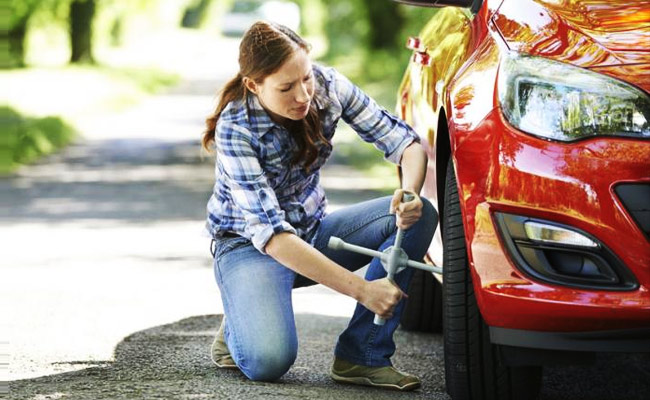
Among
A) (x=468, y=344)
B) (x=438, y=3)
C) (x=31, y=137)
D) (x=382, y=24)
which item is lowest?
(x=382, y=24)

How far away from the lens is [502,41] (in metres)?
3.58

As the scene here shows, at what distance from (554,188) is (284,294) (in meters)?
1.39

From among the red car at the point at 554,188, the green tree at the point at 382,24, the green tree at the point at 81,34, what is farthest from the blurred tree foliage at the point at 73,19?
the red car at the point at 554,188

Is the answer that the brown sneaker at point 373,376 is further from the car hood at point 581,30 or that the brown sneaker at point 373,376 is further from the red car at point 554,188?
the car hood at point 581,30

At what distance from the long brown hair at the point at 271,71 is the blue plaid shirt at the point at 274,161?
4 centimetres

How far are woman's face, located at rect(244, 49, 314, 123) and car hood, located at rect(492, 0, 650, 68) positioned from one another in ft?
2.39

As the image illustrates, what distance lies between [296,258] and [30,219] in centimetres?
588

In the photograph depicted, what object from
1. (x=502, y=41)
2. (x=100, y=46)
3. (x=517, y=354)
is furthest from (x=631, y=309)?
(x=100, y=46)

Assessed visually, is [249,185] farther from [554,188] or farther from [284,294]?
[554,188]

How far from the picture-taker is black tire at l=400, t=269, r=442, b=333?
5246 millimetres

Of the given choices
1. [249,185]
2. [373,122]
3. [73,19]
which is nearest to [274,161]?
[249,185]

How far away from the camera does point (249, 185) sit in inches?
165

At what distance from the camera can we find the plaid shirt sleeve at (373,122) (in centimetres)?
447

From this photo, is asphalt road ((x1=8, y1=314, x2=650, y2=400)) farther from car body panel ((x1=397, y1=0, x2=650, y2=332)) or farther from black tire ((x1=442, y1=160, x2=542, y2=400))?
car body panel ((x1=397, y1=0, x2=650, y2=332))
